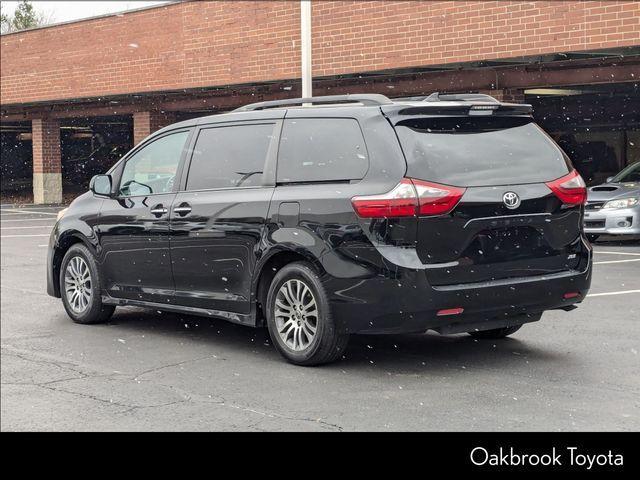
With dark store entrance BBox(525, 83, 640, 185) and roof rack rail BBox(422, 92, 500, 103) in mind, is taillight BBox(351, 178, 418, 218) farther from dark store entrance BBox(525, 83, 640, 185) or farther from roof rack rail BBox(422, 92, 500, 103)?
dark store entrance BBox(525, 83, 640, 185)

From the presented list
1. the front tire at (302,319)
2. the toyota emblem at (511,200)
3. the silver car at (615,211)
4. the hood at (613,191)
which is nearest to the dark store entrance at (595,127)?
the hood at (613,191)

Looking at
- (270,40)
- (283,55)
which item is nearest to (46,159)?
(270,40)

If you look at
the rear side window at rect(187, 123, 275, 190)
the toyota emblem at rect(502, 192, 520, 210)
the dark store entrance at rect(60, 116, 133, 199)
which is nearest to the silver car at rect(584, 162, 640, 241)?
the rear side window at rect(187, 123, 275, 190)

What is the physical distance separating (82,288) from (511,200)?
416cm

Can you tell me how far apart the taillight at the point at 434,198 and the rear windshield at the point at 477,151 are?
0.06 metres

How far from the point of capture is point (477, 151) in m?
6.93

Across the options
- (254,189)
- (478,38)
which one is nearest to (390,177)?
(254,189)

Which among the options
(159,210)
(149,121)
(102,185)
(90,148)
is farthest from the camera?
(90,148)

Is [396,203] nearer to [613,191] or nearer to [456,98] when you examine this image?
[456,98]

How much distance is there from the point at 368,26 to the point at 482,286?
15691 millimetres

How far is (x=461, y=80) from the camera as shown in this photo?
21.1 m

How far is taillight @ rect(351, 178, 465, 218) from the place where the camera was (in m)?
6.58

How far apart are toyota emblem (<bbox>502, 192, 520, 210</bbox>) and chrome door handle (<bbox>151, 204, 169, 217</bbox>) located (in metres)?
2.82

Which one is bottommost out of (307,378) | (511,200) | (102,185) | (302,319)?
(307,378)
